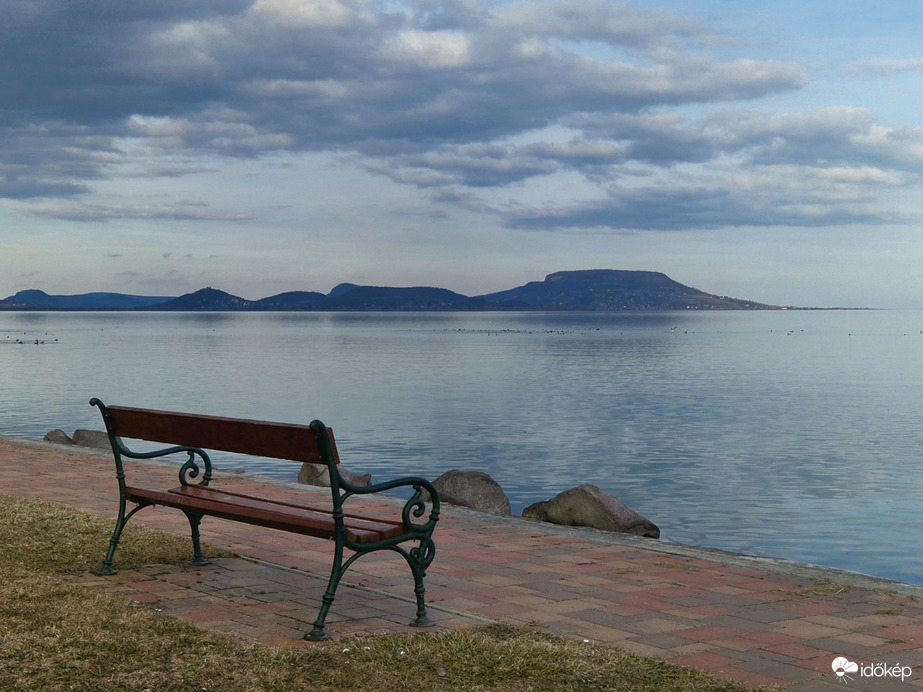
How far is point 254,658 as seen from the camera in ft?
16.6

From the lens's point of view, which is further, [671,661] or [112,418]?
[112,418]

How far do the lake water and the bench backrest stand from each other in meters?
9.42

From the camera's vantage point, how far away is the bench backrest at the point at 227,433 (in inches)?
226

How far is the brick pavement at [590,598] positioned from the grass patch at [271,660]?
28cm

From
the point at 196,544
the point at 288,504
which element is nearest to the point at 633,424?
the point at 196,544

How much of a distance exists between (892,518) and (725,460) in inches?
255

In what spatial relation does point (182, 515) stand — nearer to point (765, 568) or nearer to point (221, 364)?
point (765, 568)

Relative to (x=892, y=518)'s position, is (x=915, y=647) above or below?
above

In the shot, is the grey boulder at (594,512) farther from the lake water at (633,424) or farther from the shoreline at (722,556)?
the lake water at (633,424)

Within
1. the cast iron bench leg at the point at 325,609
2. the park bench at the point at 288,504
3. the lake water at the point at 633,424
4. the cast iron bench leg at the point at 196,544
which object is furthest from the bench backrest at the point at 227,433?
the lake water at the point at 633,424

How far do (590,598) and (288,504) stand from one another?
6.58 feet

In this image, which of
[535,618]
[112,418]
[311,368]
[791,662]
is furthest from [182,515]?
[311,368]

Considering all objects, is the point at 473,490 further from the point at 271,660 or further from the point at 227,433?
the point at 271,660

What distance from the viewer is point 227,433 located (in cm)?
633
